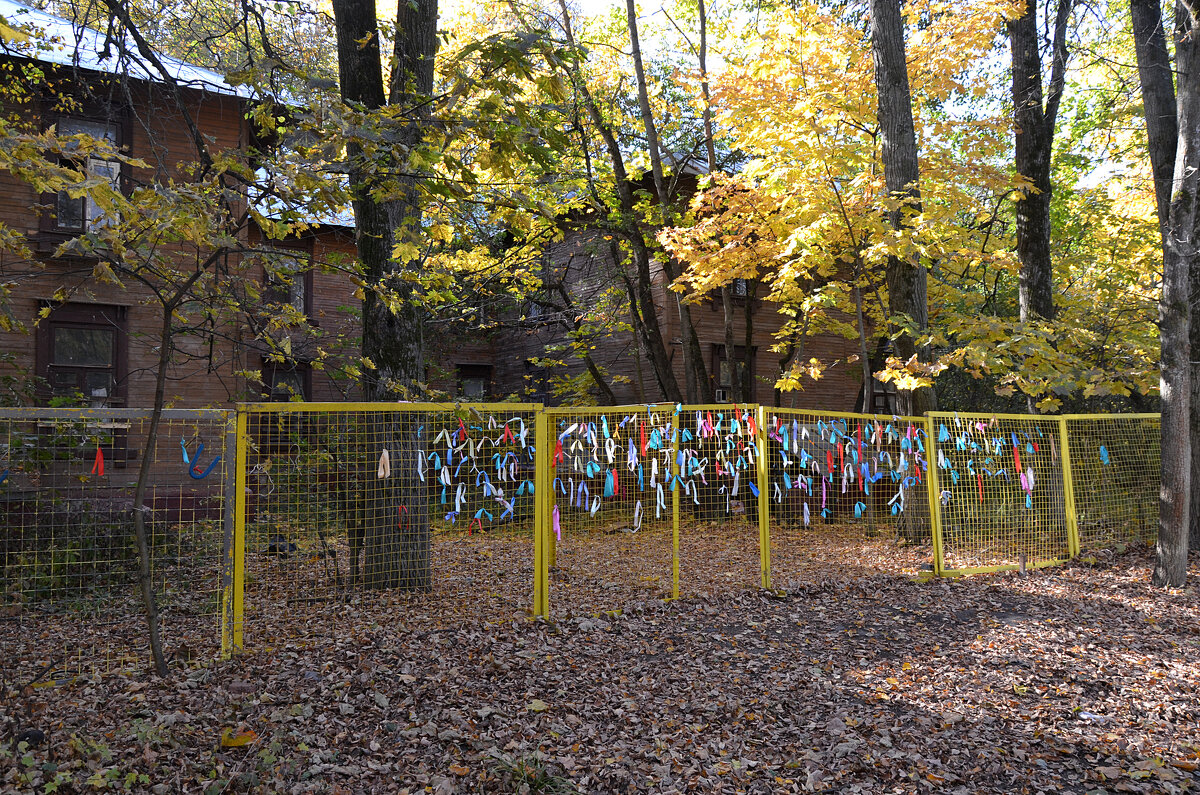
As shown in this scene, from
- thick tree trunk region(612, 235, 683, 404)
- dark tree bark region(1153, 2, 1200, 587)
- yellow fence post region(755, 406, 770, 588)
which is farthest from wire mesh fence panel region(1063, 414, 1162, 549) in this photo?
thick tree trunk region(612, 235, 683, 404)

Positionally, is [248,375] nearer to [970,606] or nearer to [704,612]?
[704,612]

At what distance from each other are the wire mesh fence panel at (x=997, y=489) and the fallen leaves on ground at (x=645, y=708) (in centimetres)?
208

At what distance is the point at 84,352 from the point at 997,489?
13.0 meters

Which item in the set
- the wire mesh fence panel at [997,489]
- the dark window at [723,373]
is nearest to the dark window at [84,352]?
the wire mesh fence panel at [997,489]

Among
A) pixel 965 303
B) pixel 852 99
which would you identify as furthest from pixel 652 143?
pixel 965 303

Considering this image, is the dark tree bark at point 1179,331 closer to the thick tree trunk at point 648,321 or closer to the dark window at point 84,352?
the thick tree trunk at point 648,321

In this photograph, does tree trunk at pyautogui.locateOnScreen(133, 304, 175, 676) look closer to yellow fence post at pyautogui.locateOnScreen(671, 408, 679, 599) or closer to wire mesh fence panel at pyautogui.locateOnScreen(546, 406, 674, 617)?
wire mesh fence panel at pyautogui.locateOnScreen(546, 406, 674, 617)

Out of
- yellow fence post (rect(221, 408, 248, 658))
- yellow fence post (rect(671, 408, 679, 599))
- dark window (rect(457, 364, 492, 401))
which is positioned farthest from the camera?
dark window (rect(457, 364, 492, 401))

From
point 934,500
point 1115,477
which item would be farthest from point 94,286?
point 1115,477

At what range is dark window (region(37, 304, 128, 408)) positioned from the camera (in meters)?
11.0

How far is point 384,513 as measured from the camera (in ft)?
18.8

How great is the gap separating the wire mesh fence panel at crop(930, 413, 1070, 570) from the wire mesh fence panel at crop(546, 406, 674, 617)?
3366 mm

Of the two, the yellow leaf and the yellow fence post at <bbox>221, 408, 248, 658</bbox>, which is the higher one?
the yellow fence post at <bbox>221, 408, 248, 658</bbox>

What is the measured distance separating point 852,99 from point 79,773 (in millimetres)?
11053
